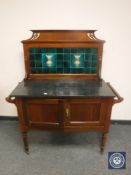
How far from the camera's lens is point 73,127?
1.64 meters

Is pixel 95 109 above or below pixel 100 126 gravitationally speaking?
above

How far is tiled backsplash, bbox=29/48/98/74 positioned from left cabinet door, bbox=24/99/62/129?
48cm

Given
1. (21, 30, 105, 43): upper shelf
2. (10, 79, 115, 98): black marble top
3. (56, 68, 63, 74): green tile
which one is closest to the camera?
(10, 79, 115, 98): black marble top

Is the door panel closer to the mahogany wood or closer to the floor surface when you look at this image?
the mahogany wood

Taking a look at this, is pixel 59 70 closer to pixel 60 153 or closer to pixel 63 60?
pixel 63 60

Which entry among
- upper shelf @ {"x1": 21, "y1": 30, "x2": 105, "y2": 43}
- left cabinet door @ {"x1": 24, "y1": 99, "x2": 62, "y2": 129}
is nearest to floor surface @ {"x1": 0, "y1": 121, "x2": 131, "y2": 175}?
left cabinet door @ {"x1": 24, "y1": 99, "x2": 62, "y2": 129}

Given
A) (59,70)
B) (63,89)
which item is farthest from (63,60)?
(63,89)

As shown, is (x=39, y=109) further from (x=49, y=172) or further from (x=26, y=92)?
(x=49, y=172)

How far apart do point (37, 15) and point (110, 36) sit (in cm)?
82

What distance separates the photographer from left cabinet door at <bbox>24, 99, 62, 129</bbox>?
5.08 ft

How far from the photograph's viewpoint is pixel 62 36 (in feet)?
6.00

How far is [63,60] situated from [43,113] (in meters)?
0.61

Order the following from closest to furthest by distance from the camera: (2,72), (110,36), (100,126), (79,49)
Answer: (100,126)
(79,49)
(110,36)
(2,72)

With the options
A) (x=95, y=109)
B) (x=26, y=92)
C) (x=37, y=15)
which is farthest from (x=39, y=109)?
(x=37, y=15)
